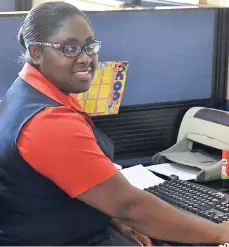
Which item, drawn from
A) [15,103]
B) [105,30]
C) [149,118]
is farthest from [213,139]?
[15,103]

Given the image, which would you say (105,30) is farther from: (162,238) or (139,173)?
(162,238)

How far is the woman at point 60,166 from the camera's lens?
4.52 ft

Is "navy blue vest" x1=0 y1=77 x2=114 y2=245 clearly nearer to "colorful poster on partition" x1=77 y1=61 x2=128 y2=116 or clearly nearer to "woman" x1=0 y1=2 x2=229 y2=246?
"woman" x1=0 y1=2 x2=229 y2=246

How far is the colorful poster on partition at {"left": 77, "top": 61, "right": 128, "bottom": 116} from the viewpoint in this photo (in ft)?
7.20

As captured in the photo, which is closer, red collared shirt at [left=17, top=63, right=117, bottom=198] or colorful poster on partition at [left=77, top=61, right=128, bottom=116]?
red collared shirt at [left=17, top=63, right=117, bottom=198]

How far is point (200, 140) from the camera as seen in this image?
2256 mm

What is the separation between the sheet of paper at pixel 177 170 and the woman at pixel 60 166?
53cm

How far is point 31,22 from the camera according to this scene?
1505 millimetres

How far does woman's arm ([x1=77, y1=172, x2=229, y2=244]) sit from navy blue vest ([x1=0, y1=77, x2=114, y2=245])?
11 cm

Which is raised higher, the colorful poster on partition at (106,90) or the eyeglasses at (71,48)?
Result: the eyeglasses at (71,48)

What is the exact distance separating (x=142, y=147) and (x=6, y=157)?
1.00 m

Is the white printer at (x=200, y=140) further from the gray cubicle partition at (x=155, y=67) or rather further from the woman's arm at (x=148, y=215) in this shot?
the woman's arm at (x=148, y=215)

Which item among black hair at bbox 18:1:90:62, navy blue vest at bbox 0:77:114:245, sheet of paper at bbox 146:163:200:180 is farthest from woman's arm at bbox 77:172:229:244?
sheet of paper at bbox 146:163:200:180

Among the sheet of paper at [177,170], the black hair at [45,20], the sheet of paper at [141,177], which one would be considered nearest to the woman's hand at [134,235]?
the sheet of paper at [141,177]
